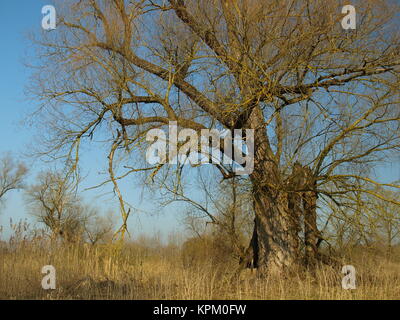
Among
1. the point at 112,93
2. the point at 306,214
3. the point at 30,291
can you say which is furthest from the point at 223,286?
the point at 112,93

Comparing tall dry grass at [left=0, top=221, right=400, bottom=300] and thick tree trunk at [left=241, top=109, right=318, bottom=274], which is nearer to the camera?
tall dry grass at [left=0, top=221, right=400, bottom=300]

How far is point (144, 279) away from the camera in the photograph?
8133 mm

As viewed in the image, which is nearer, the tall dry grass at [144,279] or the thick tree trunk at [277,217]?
the tall dry grass at [144,279]

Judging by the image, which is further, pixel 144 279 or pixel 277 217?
pixel 277 217

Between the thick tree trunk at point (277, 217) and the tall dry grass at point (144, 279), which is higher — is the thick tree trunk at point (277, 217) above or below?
above

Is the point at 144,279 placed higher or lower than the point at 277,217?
lower

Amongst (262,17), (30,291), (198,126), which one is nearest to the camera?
(262,17)

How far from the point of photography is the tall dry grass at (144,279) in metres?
6.87

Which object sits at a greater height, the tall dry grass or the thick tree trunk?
the thick tree trunk

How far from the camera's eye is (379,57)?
8.02 m

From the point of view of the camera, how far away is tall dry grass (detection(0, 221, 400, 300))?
6871 mm

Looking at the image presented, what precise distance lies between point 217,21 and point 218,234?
6.47 m
